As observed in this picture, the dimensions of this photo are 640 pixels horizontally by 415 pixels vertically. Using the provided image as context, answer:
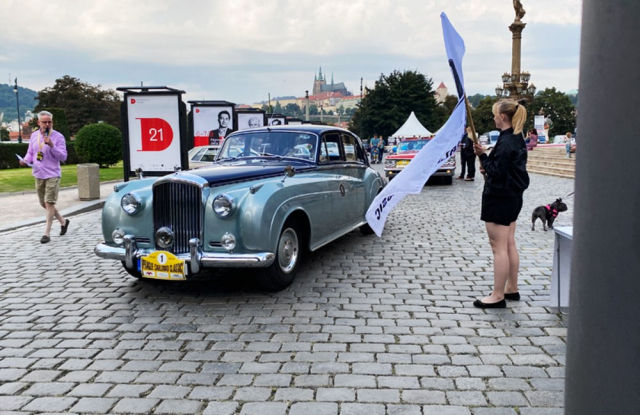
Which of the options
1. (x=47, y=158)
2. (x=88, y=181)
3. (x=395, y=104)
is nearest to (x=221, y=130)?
(x=88, y=181)

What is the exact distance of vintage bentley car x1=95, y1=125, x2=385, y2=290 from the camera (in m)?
5.11

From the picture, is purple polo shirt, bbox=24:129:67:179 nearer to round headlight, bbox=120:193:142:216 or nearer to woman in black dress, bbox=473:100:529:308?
round headlight, bbox=120:193:142:216

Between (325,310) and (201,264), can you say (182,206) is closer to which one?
(201,264)

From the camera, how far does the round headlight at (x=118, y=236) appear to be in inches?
218

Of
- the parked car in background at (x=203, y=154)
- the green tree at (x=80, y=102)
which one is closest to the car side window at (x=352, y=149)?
the parked car in background at (x=203, y=154)

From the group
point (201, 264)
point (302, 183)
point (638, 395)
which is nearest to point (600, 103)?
point (638, 395)

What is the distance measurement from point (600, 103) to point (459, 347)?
288 centimetres

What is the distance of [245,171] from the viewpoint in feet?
18.9

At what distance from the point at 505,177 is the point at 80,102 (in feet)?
227

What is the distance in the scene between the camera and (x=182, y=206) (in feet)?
17.5

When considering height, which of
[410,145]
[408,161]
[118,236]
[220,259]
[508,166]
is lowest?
[220,259]

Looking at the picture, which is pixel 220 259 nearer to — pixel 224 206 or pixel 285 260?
pixel 224 206

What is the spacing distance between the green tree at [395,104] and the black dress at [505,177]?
68.4m

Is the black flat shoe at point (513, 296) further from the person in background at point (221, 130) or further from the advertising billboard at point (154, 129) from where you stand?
the person in background at point (221, 130)
